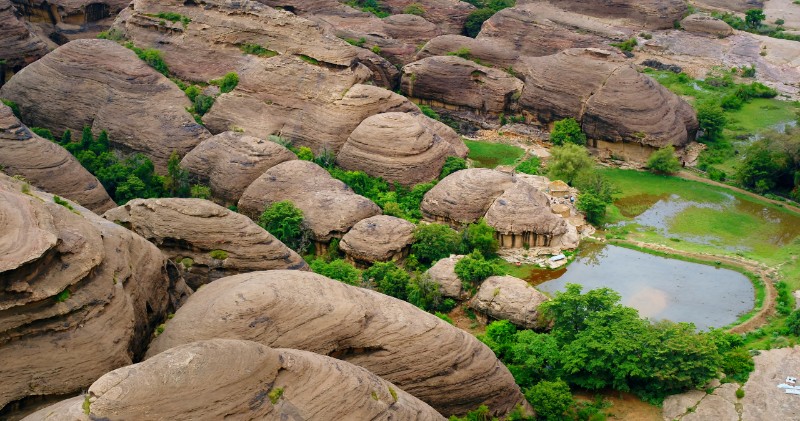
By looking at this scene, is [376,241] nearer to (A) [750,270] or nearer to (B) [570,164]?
(B) [570,164]

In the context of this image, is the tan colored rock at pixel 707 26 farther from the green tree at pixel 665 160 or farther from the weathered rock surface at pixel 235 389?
the weathered rock surface at pixel 235 389

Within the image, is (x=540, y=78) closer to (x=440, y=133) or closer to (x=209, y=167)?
(x=440, y=133)

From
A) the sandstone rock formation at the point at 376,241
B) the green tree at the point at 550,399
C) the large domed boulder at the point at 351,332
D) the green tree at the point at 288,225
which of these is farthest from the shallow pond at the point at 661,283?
the large domed boulder at the point at 351,332

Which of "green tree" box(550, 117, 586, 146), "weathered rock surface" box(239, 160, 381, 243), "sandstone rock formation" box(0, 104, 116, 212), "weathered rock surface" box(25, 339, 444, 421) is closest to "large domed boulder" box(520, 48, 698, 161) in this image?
"green tree" box(550, 117, 586, 146)

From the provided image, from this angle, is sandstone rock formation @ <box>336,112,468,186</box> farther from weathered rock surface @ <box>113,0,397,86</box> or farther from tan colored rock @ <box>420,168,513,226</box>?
weathered rock surface @ <box>113,0,397,86</box>

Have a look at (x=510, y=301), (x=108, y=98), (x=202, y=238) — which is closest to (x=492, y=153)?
(x=510, y=301)

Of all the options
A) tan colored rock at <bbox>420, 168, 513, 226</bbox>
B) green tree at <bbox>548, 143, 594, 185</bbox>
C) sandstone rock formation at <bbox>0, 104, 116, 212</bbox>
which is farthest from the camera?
green tree at <bbox>548, 143, 594, 185</bbox>

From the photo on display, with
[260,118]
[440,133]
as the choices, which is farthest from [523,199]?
[260,118]
